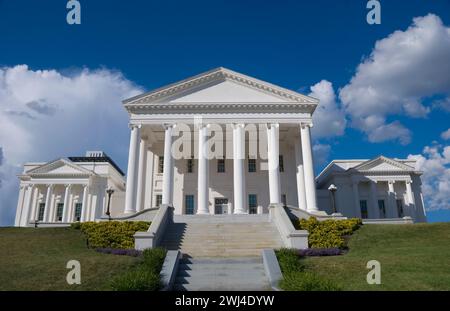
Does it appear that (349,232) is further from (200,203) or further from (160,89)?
(160,89)

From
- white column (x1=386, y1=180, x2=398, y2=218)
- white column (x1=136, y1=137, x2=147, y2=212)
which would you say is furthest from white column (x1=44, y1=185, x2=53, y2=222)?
white column (x1=386, y1=180, x2=398, y2=218)

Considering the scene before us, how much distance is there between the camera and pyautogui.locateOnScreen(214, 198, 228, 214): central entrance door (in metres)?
40.2

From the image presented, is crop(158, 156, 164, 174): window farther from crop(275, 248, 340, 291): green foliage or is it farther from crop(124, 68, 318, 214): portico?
crop(275, 248, 340, 291): green foliage

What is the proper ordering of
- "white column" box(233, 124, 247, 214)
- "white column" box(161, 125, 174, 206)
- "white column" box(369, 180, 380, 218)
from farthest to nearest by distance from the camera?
"white column" box(369, 180, 380, 218), "white column" box(233, 124, 247, 214), "white column" box(161, 125, 174, 206)

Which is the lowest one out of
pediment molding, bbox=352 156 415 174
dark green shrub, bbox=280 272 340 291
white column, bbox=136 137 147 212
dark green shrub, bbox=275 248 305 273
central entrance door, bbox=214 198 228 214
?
dark green shrub, bbox=280 272 340 291

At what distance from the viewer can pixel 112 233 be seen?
69.4ft

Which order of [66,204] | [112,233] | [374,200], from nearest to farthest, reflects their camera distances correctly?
[112,233] < [374,200] < [66,204]

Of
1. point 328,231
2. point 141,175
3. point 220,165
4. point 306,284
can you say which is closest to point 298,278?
point 306,284

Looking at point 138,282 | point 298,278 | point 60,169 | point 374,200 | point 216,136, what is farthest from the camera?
point 60,169

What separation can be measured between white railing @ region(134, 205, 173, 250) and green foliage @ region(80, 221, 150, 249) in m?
1.37

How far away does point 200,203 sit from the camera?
3338cm

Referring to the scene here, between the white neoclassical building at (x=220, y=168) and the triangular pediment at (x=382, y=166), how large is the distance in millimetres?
184

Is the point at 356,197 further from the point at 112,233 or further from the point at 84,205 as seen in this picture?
the point at 84,205

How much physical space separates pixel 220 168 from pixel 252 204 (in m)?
5.68
